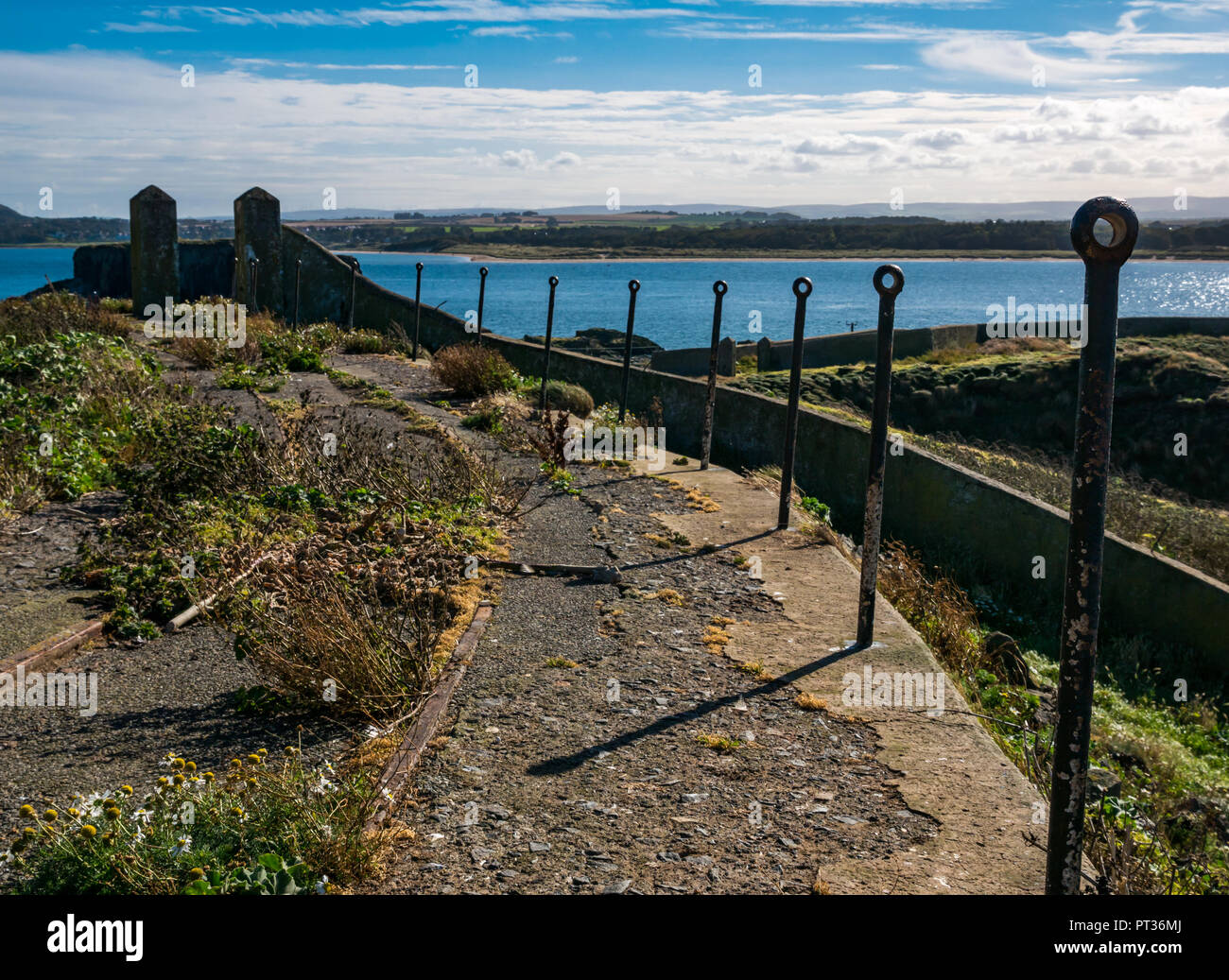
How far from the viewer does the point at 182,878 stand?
306cm

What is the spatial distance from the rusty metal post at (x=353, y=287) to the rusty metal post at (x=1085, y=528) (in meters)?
19.1

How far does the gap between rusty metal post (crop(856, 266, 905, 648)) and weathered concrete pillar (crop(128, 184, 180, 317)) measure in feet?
68.3

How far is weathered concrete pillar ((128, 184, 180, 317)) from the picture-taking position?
22.6 m

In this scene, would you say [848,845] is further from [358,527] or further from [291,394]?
[291,394]

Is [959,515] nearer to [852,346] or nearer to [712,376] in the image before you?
[712,376]

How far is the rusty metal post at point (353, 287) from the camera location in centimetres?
2071

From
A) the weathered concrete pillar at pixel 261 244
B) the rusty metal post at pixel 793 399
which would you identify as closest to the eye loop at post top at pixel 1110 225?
the rusty metal post at pixel 793 399

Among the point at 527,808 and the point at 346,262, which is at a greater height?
the point at 346,262

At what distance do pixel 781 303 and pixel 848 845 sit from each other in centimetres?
10377

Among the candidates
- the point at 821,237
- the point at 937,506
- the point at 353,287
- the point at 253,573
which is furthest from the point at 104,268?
the point at 821,237

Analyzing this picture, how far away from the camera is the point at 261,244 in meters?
22.7

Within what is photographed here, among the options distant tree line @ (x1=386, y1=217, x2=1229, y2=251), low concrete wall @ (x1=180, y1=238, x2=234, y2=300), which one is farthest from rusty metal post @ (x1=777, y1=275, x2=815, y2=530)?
distant tree line @ (x1=386, y1=217, x2=1229, y2=251)

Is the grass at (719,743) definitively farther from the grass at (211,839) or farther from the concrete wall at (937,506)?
the concrete wall at (937,506)

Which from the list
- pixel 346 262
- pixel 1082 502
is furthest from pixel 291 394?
pixel 1082 502
